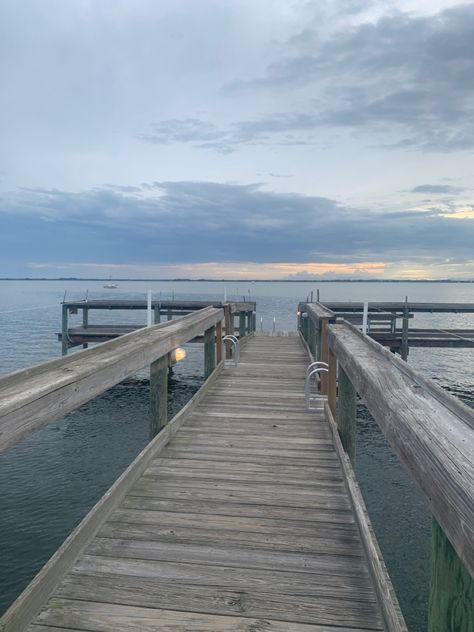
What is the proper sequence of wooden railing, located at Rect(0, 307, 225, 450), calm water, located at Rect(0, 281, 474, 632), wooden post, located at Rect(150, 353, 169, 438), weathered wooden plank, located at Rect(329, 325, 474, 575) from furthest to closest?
calm water, located at Rect(0, 281, 474, 632) → wooden post, located at Rect(150, 353, 169, 438) → wooden railing, located at Rect(0, 307, 225, 450) → weathered wooden plank, located at Rect(329, 325, 474, 575)

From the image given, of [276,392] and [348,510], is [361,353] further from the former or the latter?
[276,392]

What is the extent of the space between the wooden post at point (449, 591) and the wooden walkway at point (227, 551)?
2.74 feet

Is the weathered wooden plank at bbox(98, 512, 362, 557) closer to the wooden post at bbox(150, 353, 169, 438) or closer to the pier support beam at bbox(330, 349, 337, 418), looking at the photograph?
the wooden post at bbox(150, 353, 169, 438)

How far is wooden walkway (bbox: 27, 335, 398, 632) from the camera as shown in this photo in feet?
7.91

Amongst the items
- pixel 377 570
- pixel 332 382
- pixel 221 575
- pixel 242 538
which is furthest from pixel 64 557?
pixel 332 382

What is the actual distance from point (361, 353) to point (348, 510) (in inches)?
55.0

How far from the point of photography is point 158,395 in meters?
5.14

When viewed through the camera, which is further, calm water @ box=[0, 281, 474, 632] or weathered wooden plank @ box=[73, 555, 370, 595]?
calm water @ box=[0, 281, 474, 632]

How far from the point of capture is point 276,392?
7770 millimetres

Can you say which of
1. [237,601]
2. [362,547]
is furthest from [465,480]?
[362,547]

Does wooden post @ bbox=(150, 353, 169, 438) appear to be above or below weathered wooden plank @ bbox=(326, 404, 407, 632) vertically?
above

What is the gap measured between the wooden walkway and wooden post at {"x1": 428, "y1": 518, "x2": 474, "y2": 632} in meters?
0.83

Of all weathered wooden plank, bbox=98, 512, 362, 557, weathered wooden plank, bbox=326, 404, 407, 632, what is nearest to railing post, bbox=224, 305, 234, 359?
weathered wooden plank, bbox=326, 404, 407, 632

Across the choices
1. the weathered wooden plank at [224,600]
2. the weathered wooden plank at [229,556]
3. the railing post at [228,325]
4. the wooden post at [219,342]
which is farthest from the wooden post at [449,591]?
the railing post at [228,325]
